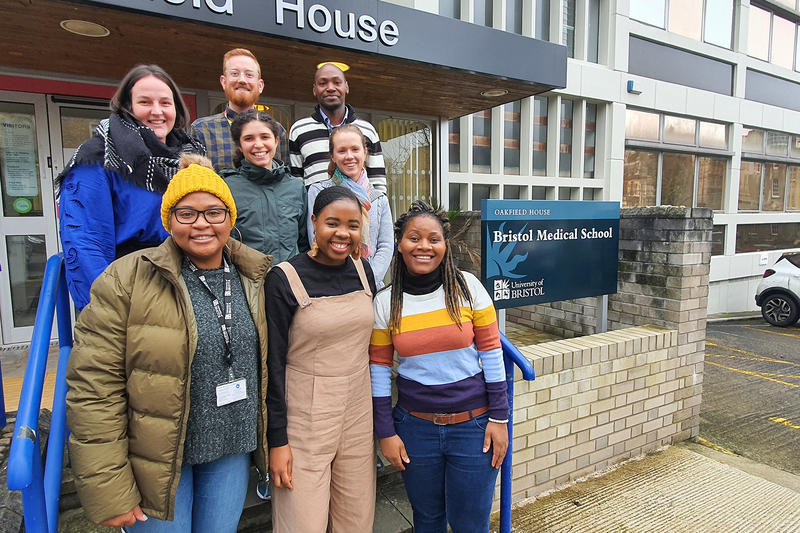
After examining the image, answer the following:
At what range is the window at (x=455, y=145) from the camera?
25.0ft

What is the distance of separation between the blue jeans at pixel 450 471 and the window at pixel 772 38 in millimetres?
14773

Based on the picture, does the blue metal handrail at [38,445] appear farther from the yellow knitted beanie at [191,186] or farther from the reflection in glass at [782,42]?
the reflection in glass at [782,42]

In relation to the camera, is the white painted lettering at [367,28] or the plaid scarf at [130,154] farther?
the white painted lettering at [367,28]

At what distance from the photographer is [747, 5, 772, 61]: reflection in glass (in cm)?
1187

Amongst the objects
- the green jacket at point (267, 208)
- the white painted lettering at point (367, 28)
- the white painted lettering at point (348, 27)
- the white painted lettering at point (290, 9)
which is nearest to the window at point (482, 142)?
the white painted lettering at point (367, 28)

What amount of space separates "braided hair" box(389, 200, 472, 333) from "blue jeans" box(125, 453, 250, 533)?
821mm

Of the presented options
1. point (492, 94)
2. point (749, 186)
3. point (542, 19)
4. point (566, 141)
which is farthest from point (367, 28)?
point (749, 186)

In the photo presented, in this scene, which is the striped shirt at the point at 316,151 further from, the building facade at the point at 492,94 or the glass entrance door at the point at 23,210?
the glass entrance door at the point at 23,210

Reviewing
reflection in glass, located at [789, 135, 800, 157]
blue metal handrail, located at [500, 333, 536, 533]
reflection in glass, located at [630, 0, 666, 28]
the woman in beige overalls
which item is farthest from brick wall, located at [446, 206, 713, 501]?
reflection in glass, located at [789, 135, 800, 157]

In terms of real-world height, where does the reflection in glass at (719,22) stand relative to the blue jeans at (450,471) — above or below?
above

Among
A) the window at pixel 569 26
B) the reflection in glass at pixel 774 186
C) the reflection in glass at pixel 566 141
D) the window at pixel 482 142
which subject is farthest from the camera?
the reflection in glass at pixel 774 186

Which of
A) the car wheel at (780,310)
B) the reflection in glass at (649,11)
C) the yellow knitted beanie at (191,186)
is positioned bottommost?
the car wheel at (780,310)

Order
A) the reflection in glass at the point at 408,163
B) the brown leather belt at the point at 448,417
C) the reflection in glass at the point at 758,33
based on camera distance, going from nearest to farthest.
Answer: the brown leather belt at the point at 448,417 → the reflection in glass at the point at 408,163 → the reflection in glass at the point at 758,33

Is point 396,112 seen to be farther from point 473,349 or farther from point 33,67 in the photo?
point 473,349
